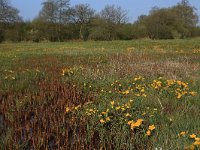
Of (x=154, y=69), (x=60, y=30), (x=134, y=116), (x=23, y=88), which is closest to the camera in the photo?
(x=134, y=116)

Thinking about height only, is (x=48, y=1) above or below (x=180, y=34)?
above

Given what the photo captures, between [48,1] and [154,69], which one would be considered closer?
[154,69]

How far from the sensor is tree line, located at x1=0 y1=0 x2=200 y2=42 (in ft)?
160

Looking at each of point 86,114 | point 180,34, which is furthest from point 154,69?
point 180,34

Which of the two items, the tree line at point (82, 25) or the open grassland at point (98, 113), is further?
the tree line at point (82, 25)

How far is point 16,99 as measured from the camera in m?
7.16

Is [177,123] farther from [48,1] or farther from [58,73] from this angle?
[48,1]

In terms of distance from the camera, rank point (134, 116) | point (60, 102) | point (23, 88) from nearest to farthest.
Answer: point (134, 116)
point (60, 102)
point (23, 88)

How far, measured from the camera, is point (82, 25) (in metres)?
51.4

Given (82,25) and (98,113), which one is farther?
(82,25)

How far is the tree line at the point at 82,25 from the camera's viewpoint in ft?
160

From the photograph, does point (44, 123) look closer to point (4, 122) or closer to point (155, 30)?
point (4, 122)

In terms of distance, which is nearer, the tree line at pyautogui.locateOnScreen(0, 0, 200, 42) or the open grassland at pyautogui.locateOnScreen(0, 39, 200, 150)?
the open grassland at pyautogui.locateOnScreen(0, 39, 200, 150)

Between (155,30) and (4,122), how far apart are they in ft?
153
